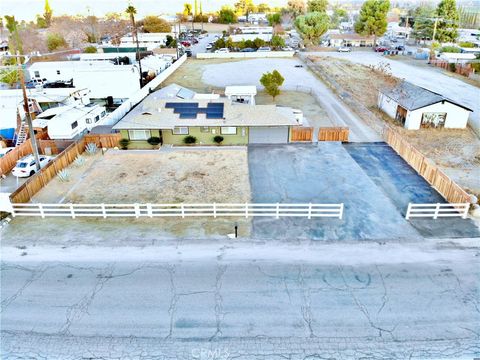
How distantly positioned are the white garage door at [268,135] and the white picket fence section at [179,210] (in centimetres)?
1160

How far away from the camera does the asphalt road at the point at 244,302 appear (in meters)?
12.0

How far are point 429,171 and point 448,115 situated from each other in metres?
14.3

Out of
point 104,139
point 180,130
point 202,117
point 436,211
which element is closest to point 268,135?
point 202,117

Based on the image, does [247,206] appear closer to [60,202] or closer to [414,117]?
[60,202]

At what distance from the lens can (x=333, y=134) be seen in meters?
31.5

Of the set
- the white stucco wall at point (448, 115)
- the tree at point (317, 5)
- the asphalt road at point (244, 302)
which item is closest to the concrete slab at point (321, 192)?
the asphalt road at point (244, 302)

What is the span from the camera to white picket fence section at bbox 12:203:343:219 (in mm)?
19641

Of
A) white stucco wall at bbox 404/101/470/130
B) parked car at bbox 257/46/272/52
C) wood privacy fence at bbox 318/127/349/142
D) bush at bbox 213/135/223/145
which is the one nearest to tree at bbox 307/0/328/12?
parked car at bbox 257/46/272/52

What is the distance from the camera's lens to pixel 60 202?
22031 mm

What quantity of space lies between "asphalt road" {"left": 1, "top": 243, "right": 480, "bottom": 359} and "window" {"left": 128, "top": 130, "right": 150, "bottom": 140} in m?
15.3

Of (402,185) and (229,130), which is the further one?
(229,130)

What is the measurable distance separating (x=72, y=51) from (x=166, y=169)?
71594 millimetres

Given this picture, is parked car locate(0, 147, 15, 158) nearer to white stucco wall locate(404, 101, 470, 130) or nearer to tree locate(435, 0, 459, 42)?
white stucco wall locate(404, 101, 470, 130)

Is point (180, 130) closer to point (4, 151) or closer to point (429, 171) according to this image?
point (4, 151)
